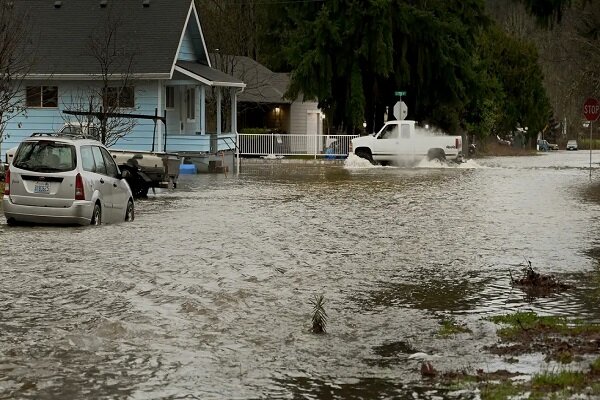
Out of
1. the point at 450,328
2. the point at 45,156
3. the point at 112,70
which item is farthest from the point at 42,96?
the point at 450,328

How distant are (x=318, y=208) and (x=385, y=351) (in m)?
16.2

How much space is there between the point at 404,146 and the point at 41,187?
3084 cm

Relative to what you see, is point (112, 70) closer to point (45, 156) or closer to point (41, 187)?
point (45, 156)

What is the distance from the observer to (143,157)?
30.7 m

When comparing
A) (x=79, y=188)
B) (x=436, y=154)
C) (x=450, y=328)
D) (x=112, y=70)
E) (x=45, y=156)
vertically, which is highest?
(x=112, y=70)

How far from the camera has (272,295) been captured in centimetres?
1349

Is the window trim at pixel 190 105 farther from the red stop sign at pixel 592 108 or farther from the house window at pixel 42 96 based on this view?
the red stop sign at pixel 592 108

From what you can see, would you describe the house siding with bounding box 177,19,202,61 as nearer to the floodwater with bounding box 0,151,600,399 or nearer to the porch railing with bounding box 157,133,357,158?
the porch railing with bounding box 157,133,357,158

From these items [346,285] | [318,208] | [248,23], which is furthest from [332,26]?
[346,285]

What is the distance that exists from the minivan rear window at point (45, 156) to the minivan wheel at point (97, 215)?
97cm

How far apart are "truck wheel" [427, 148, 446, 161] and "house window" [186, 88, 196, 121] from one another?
33.3ft

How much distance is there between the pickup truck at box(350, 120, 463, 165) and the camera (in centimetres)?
4928

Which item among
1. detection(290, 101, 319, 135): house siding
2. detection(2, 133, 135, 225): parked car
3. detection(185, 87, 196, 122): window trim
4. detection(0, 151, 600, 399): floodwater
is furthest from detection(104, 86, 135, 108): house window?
detection(290, 101, 319, 135): house siding

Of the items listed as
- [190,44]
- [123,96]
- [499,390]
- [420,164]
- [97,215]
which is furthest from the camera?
[420,164]
